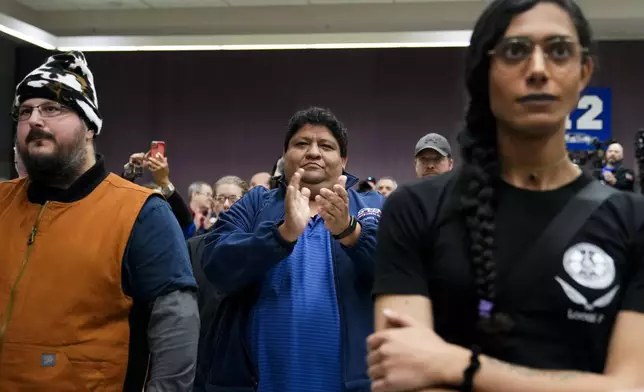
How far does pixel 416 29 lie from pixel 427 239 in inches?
241

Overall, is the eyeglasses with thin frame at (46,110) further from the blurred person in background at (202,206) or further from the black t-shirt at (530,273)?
the blurred person in background at (202,206)

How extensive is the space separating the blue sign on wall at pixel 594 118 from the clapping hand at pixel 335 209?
574 cm

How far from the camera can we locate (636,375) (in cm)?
102

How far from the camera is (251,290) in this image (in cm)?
202

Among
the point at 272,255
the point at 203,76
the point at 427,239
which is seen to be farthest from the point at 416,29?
the point at 427,239

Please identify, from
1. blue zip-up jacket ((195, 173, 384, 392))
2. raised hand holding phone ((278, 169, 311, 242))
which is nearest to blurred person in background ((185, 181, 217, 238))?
blue zip-up jacket ((195, 173, 384, 392))

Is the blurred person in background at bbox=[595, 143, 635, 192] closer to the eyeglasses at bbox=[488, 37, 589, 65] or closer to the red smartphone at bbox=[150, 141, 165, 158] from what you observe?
the red smartphone at bbox=[150, 141, 165, 158]

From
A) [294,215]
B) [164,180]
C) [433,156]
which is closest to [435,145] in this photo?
[433,156]

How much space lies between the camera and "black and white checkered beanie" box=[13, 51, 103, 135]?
5.96ft

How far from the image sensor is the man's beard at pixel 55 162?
1766 mm

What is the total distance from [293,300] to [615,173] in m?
4.41

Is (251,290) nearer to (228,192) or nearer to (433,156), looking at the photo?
(433,156)

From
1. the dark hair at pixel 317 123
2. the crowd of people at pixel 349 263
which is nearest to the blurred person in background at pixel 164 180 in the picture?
the crowd of people at pixel 349 263

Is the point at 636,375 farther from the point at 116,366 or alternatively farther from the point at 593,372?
the point at 116,366
